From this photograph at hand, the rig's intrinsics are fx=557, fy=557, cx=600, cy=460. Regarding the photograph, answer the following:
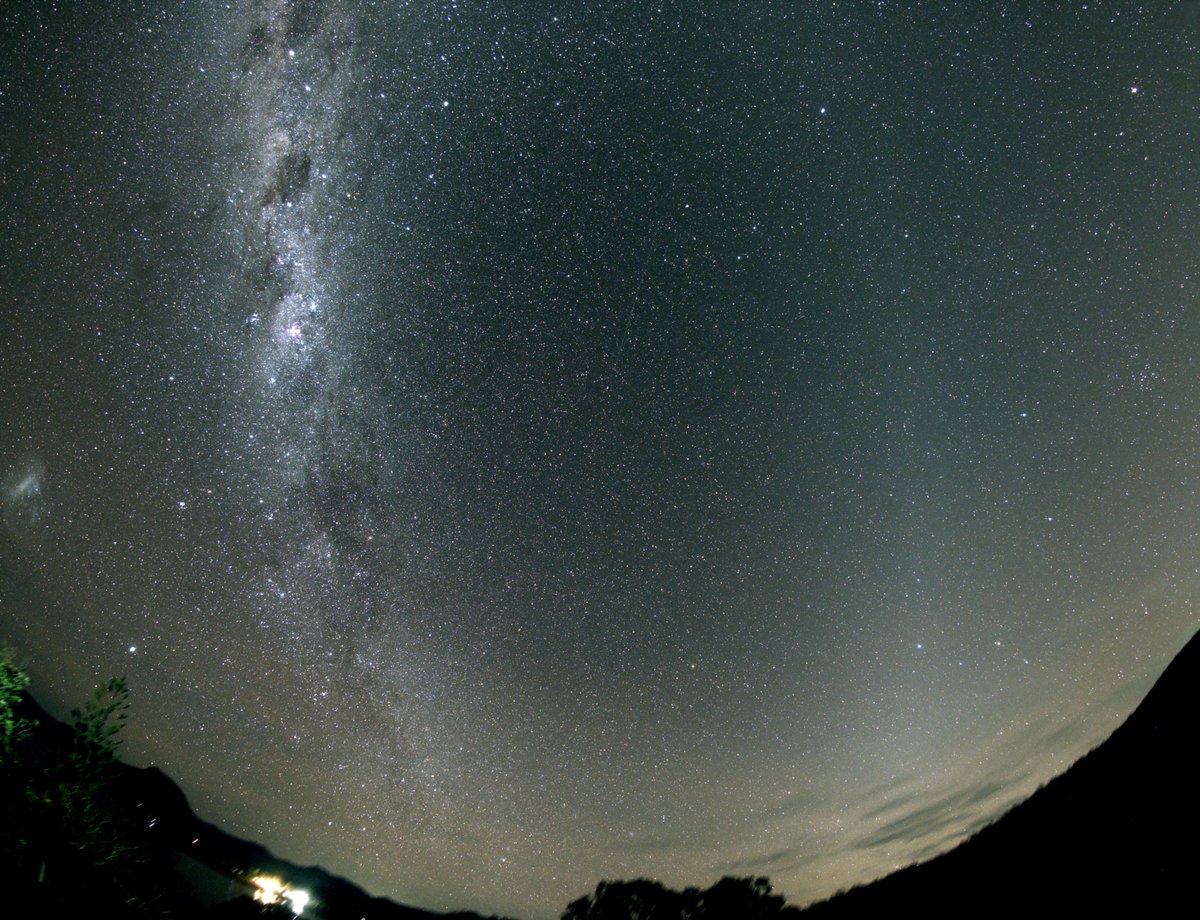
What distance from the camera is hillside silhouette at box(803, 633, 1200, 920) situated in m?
8.11

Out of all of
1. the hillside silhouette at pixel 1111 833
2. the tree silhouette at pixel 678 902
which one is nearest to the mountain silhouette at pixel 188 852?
the tree silhouette at pixel 678 902

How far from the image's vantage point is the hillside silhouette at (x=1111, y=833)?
811 cm

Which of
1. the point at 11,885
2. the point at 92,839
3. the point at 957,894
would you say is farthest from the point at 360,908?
the point at 11,885

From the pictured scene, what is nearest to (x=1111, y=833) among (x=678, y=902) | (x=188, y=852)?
(x=678, y=902)

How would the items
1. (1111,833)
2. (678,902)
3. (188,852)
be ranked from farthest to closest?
(188,852) < (678,902) < (1111,833)

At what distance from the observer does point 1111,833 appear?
9328mm

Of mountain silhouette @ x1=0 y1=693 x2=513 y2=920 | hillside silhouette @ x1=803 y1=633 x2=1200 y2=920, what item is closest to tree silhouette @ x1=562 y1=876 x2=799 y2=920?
hillside silhouette @ x1=803 y1=633 x2=1200 y2=920

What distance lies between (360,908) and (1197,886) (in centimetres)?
4090

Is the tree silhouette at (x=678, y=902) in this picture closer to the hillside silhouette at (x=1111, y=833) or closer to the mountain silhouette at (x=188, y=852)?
the hillside silhouette at (x=1111, y=833)

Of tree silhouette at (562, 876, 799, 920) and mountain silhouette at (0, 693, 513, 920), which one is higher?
mountain silhouette at (0, 693, 513, 920)

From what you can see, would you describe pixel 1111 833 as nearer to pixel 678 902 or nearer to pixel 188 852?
pixel 678 902

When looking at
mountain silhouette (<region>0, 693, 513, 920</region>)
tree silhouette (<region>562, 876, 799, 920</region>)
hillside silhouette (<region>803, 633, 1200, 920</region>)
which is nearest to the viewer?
hillside silhouette (<region>803, 633, 1200, 920</region>)

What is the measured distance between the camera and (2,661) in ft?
50.8

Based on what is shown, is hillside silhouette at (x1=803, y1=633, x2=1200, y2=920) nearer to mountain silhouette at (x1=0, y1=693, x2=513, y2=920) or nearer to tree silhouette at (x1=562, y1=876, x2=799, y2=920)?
tree silhouette at (x1=562, y1=876, x2=799, y2=920)
